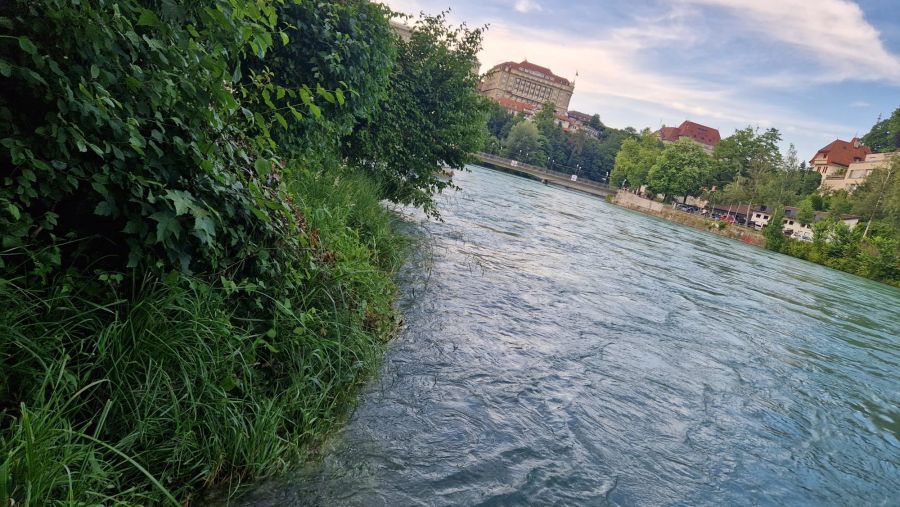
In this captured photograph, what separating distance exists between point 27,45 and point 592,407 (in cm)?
544

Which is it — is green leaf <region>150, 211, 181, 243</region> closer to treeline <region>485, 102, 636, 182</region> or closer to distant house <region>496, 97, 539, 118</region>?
treeline <region>485, 102, 636, 182</region>

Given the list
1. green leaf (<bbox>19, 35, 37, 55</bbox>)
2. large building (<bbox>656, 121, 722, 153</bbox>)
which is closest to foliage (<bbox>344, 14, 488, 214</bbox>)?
green leaf (<bbox>19, 35, 37, 55</bbox>)

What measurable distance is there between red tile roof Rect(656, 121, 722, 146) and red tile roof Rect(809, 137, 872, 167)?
157 ft

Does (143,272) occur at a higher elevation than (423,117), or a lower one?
lower

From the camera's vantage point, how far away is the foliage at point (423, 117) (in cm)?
1118

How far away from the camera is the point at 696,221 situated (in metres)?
61.2

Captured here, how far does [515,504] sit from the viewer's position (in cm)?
376

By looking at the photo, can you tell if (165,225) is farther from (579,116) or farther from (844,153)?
(579,116)

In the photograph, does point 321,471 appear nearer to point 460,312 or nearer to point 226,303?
point 226,303

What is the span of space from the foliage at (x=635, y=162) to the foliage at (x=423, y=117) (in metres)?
88.6

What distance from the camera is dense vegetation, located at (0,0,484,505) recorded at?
2.29 m

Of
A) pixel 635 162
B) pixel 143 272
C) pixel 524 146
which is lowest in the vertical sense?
pixel 143 272

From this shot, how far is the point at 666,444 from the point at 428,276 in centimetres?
477

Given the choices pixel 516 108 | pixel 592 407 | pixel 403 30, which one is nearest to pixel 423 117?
pixel 403 30
